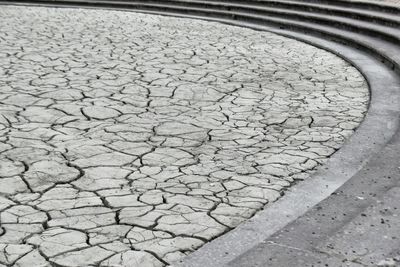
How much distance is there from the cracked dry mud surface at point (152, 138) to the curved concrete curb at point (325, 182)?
0.10 metres

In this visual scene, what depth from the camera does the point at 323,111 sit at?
20.0 ft

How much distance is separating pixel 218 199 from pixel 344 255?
114 centimetres

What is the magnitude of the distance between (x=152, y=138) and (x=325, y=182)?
1.65 m

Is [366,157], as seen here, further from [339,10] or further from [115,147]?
[339,10]

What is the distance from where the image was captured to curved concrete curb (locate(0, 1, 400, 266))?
3.35 metres

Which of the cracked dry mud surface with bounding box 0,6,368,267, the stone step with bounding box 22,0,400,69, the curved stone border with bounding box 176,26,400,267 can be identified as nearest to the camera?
the curved stone border with bounding box 176,26,400,267

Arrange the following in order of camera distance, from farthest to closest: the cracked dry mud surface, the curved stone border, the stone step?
the stone step
the cracked dry mud surface
the curved stone border

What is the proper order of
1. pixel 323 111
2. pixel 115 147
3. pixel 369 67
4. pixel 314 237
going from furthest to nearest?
pixel 369 67
pixel 323 111
pixel 115 147
pixel 314 237

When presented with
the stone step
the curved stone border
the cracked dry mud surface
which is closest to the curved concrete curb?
the curved stone border

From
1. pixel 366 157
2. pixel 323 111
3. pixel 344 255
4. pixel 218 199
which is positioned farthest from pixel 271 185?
pixel 323 111

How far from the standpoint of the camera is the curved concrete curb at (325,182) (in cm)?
335

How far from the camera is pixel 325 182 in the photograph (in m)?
4.27

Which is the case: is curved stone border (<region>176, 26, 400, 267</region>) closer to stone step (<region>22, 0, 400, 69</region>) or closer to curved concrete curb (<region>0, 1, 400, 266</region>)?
curved concrete curb (<region>0, 1, 400, 266</region>)

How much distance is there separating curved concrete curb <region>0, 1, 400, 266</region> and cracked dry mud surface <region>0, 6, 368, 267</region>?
10 cm
